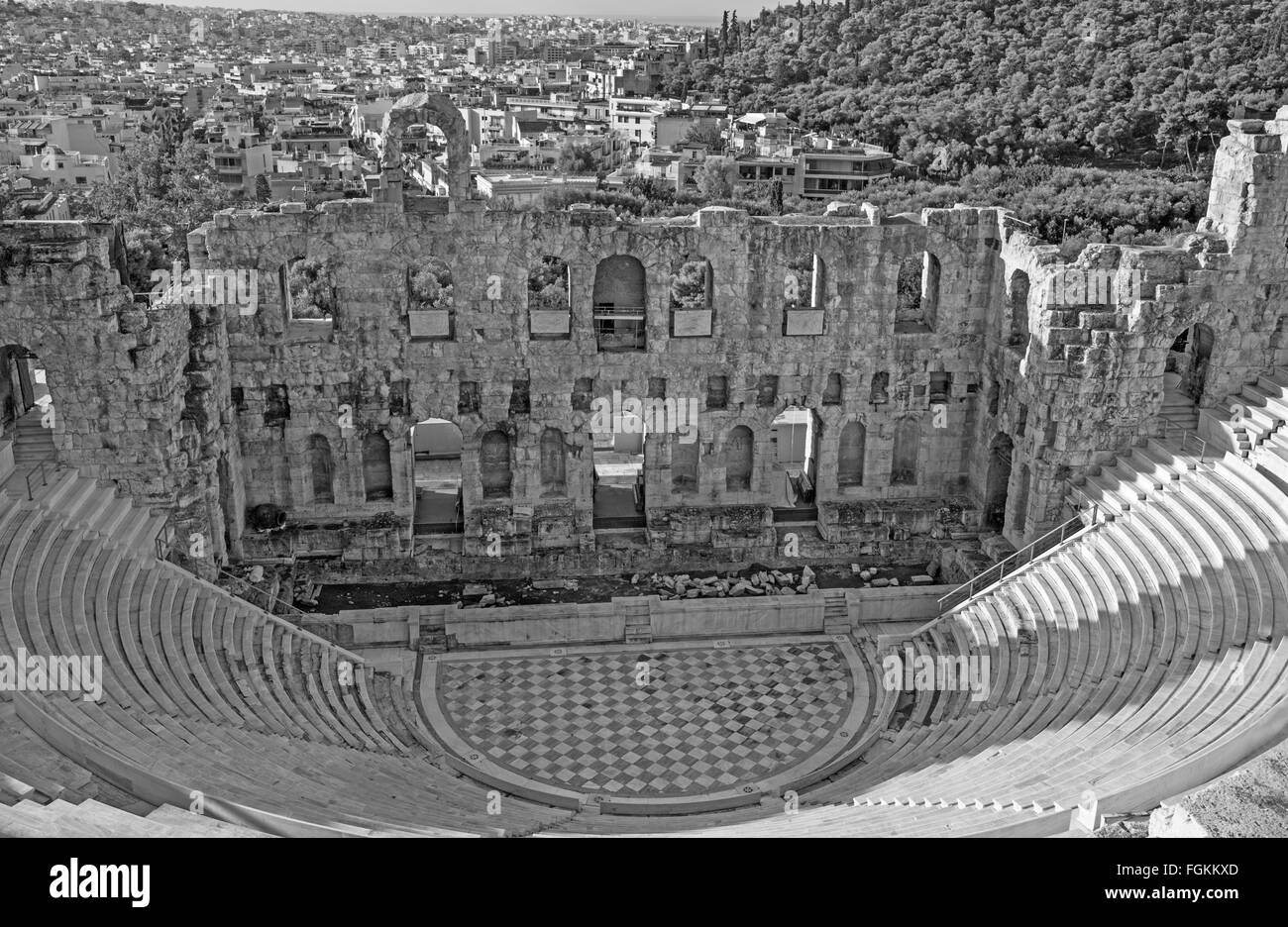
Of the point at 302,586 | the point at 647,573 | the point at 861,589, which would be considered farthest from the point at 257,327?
the point at 861,589

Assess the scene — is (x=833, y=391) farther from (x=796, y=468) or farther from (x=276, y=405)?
(x=276, y=405)

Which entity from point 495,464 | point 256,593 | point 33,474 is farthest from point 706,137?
point 33,474

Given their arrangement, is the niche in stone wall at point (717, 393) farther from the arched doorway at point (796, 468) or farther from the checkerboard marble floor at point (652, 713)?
the checkerboard marble floor at point (652, 713)

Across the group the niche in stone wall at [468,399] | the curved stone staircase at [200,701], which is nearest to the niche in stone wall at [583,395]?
the niche in stone wall at [468,399]

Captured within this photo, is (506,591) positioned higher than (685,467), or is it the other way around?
(685,467)

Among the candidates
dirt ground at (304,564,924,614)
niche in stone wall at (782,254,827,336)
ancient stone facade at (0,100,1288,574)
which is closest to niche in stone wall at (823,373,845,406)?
ancient stone facade at (0,100,1288,574)

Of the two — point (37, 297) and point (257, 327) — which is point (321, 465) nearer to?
point (257, 327)
